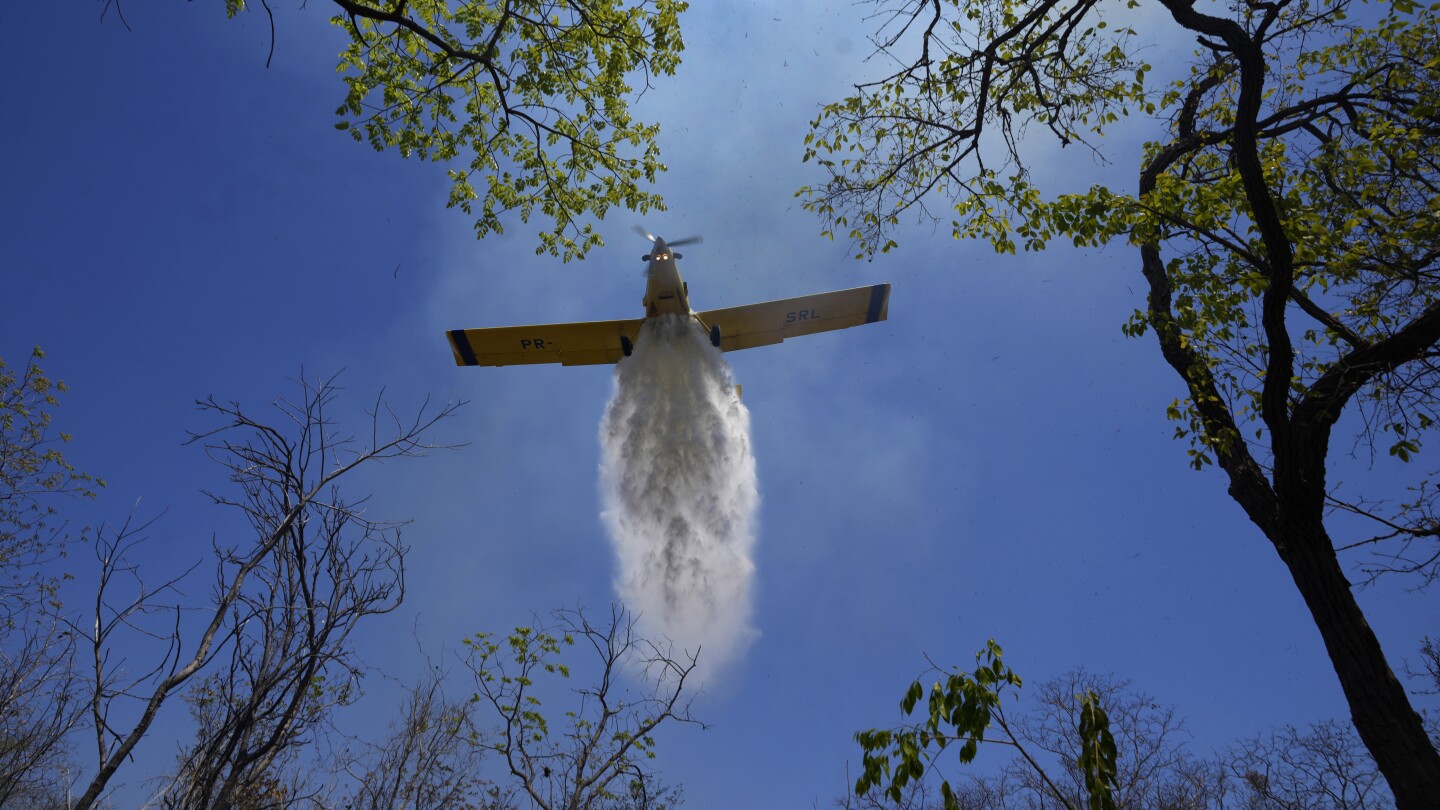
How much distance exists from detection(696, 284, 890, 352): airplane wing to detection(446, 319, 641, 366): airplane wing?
2.23 meters

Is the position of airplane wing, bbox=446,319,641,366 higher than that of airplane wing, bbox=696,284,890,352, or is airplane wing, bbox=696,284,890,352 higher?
airplane wing, bbox=696,284,890,352

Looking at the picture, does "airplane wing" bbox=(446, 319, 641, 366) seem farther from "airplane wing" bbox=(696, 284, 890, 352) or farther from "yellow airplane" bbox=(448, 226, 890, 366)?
"airplane wing" bbox=(696, 284, 890, 352)

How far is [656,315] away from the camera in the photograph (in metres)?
17.5

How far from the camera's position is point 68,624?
479 centimetres

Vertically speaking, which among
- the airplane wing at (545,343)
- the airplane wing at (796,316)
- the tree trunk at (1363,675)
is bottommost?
the tree trunk at (1363,675)

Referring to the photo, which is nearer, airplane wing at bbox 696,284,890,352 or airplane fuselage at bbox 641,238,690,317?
airplane fuselage at bbox 641,238,690,317

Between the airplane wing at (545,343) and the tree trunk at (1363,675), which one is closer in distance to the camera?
the tree trunk at (1363,675)

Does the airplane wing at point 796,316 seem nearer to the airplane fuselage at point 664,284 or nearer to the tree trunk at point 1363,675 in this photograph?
the airplane fuselage at point 664,284

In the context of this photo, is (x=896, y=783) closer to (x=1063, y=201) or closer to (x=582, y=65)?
(x=1063, y=201)

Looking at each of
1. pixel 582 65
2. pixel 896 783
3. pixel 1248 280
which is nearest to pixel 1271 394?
pixel 1248 280

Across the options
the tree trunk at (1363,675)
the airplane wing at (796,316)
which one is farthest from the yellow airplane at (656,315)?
the tree trunk at (1363,675)

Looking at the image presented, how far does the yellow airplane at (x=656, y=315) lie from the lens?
18.0 m

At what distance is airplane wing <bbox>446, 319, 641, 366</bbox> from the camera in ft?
59.1

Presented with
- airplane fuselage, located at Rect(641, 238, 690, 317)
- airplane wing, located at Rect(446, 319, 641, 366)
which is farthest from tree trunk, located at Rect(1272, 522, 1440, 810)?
airplane wing, located at Rect(446, 319, 641, 366)
